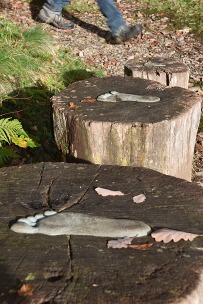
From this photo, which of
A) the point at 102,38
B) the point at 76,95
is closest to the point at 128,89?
the point at 76,95

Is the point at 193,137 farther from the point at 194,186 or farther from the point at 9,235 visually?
the point at 9,235

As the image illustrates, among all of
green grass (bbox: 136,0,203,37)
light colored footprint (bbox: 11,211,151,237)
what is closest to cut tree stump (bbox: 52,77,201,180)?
light colored footprint (bbox: 11,211,151,237)

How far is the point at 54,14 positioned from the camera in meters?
9.13

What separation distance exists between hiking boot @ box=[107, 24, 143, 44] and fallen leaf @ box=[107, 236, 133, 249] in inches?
251

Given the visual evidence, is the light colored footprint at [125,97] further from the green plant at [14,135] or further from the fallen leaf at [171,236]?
the fallen leaf at [171,236]

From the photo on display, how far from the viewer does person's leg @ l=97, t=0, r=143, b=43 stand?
8117 mm

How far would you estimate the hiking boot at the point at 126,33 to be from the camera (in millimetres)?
8305

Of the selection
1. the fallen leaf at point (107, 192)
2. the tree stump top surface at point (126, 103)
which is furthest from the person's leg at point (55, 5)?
the fallen leaf at point (107, 192)

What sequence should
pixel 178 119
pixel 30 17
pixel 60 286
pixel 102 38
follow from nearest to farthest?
pixel 60 286 → pixel 178 119 → pixel 102 38 → pixel 30 17

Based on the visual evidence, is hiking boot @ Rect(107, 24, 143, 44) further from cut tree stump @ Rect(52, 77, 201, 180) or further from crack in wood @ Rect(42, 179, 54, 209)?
crack in wood @ Rect(42, 179, 54, 209)

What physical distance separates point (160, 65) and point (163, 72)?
0.26 metres

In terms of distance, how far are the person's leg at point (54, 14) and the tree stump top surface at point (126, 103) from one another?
492cm

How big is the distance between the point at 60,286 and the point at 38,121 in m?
3.57

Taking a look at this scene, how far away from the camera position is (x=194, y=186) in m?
2.75
